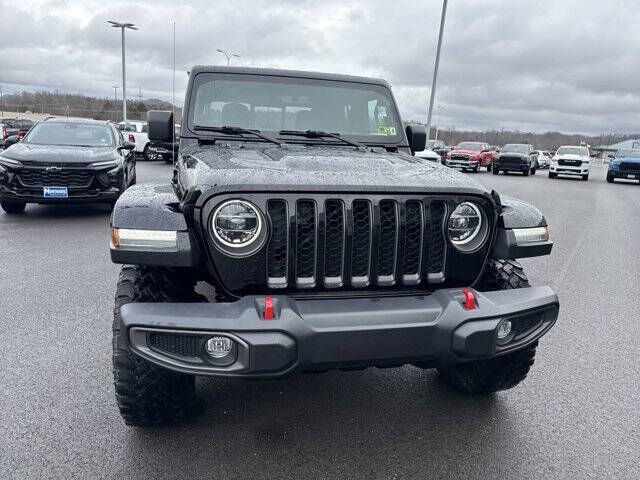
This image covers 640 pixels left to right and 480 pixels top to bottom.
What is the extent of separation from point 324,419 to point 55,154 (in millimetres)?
6927

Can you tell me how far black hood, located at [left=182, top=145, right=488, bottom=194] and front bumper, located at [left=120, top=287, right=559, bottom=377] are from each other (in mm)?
509

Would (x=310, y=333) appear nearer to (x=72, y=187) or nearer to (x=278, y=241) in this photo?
(x=278, y=241)

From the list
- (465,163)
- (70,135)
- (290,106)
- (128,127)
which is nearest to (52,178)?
(70,135)

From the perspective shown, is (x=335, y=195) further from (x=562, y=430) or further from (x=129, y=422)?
(x=562, y=430)

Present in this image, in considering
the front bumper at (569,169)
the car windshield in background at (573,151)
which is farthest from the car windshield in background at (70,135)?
the car windshield in background at (573,151)

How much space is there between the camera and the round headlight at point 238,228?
2.19 m

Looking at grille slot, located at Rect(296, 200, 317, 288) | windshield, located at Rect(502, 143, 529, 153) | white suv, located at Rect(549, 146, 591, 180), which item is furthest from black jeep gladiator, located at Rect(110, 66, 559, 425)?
white suv, located at Rect(549, 146, 591, 180)

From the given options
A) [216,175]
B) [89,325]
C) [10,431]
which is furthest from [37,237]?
[216,175]

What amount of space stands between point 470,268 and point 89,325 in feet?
9.79

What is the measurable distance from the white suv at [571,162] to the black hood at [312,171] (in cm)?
2620

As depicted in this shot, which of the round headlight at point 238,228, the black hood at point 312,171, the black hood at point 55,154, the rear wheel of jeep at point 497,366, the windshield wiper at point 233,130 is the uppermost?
the windshield wiper at point 233,130

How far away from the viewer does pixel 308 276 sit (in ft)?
7.50

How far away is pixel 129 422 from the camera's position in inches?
99.3

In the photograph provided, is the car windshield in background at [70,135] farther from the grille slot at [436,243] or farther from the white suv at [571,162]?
the white suv at [571,162]
